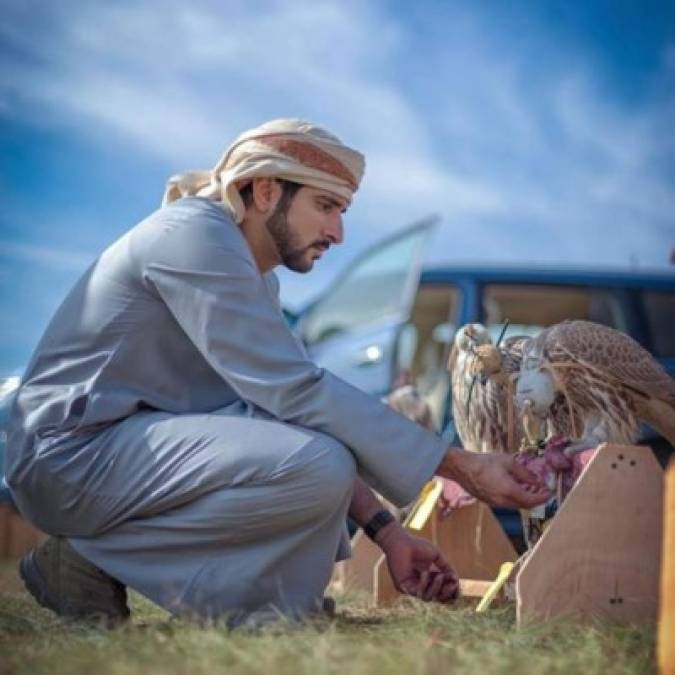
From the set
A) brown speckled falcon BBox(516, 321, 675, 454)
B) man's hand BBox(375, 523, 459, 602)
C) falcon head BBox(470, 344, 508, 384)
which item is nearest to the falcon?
brown speckled falcon BBox(516, 321, 675, 454)

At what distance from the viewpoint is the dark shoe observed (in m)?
2.87

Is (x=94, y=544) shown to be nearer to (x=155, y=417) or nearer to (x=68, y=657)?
(x=155, y=417)

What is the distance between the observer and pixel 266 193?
3027 mm

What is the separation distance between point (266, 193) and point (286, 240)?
0.13 m

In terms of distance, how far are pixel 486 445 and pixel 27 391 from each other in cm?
154

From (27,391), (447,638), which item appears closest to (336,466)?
(447,638)

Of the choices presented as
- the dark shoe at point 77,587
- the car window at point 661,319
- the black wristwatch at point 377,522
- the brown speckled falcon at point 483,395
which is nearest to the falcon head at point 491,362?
the brown speckled falcon at point 483,395

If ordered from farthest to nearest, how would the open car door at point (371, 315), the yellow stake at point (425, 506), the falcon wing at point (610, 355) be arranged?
the open car door at point (371, 315) < the yellow stake at point (425, 506) < the falcon wing at point (610, 355)

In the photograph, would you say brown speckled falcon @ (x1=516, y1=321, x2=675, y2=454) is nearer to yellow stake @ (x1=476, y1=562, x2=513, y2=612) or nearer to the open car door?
yellow stake @ (x1=476, y1=562, x2=513, y2=612)

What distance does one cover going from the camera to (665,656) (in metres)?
1.91

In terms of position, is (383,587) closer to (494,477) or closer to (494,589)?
(494,589)

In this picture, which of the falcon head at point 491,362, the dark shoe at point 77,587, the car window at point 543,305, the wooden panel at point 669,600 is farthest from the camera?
the car window at point 543,305

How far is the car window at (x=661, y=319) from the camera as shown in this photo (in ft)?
20.7

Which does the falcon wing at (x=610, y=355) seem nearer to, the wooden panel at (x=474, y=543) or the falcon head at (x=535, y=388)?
the falcon head at (x=535, y=388)
